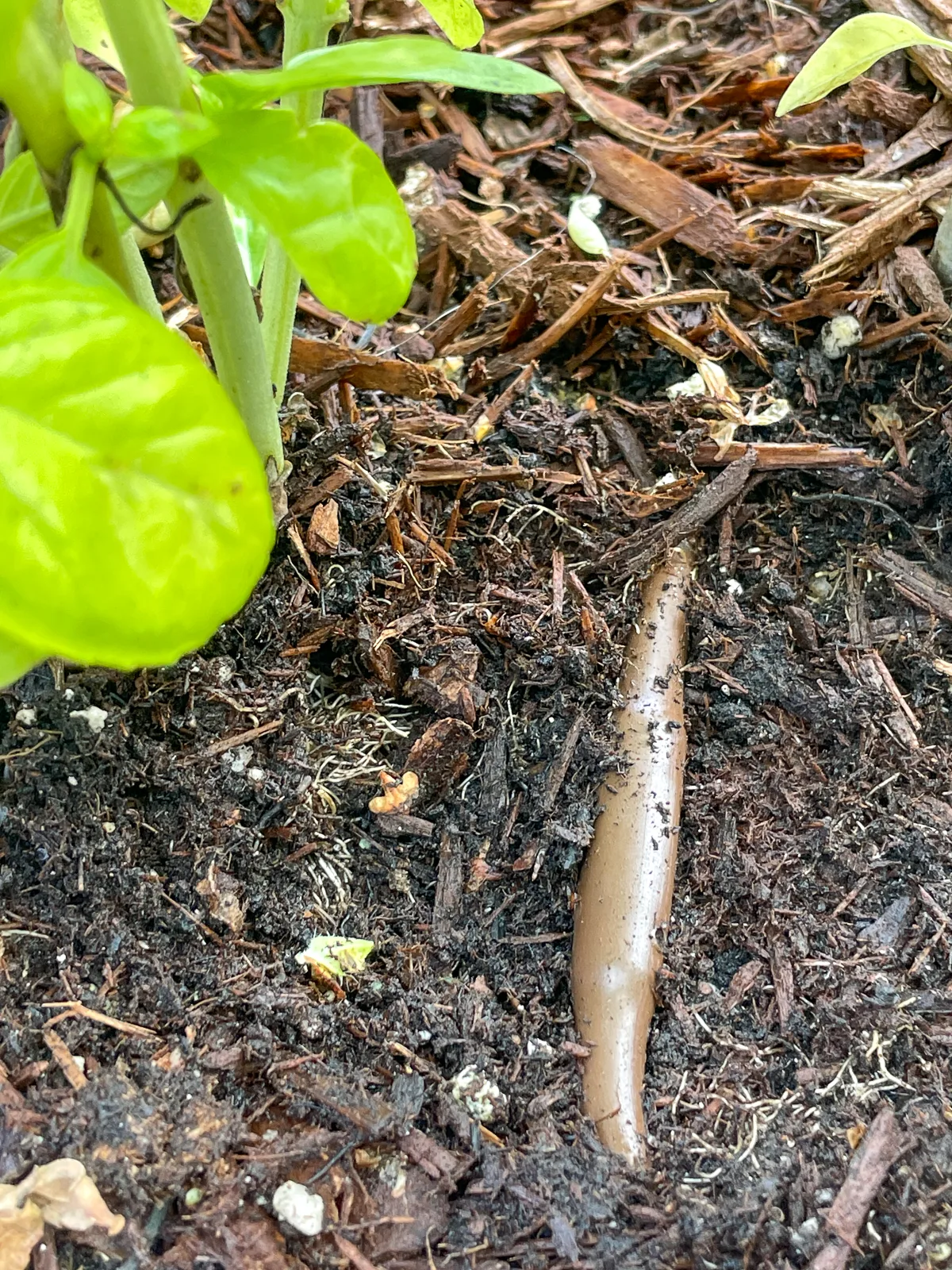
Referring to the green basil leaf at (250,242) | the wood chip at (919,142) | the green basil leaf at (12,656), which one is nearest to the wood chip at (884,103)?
the wood chip at (919,142)

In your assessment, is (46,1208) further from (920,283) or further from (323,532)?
(920,283)

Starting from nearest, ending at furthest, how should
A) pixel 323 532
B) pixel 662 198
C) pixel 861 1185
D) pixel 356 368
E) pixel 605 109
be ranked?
pixel 861 1185 < pixel 323 532 < pixel 356 368 < pixel 662 198 < pixel 605 109

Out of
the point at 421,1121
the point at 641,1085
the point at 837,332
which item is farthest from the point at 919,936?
the point at 837,332

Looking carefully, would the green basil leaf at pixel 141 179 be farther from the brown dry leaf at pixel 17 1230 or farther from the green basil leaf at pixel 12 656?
the brown dry leaf at pixel 17 1230

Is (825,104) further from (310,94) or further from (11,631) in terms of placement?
(11,631)

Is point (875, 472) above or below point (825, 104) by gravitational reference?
below

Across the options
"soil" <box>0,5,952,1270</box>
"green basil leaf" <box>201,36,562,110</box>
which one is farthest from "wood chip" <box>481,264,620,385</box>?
"green basil leaf" <box>201,36,562,110</box>

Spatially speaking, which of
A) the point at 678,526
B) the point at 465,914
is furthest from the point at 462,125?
the point at 465,914
